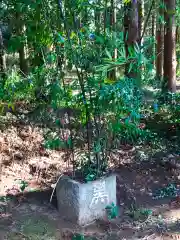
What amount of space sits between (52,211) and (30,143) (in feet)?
5.41

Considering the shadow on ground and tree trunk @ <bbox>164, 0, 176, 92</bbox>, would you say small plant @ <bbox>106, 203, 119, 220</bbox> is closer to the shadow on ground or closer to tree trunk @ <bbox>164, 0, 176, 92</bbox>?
the shadow on ground

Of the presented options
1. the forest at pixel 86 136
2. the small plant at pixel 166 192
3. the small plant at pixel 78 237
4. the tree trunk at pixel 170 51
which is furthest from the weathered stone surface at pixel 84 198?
the tree trunk at pixel 170 51

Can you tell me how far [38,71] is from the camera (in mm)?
3238

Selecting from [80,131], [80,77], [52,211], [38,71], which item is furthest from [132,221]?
[38,71]

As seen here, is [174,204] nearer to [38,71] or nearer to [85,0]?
[38,71]

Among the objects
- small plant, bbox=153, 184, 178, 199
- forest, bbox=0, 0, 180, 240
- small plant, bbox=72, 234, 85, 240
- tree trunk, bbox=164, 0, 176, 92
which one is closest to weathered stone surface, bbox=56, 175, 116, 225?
forest, bbox=0, 0, 180, 240

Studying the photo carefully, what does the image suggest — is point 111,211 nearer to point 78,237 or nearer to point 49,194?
point 78,237

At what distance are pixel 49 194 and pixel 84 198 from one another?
2.50 ft

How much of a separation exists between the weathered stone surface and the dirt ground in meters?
0.09

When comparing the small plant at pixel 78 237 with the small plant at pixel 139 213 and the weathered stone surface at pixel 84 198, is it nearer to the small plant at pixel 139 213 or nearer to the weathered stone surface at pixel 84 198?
the weathered stone surface at pixel 84 198

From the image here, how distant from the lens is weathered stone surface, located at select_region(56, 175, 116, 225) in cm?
310

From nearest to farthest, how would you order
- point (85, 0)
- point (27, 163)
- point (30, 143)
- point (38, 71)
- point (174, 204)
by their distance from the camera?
point (85, 0) < point (38, 71) < point (174, 204) < point (27, 163) < point (30, 143)

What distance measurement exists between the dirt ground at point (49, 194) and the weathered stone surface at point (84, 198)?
0.09 metres

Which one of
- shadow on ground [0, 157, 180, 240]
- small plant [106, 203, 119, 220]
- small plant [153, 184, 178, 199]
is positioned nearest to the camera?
shadow on ground [0, 157, 180, 240]
